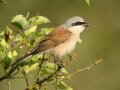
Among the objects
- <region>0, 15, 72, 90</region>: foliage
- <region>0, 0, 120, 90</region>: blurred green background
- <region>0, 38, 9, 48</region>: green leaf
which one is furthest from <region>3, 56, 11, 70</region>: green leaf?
<region>0, 0, 120, 90</region>: blurred green background

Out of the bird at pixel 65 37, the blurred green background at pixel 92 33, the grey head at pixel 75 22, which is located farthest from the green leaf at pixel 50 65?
the blurred green background at pixel 92 33

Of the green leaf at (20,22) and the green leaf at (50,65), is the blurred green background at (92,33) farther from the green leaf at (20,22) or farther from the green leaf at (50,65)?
the green leaf at (20,22)

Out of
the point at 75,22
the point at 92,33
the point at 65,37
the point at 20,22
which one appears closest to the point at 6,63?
the point at 20,22

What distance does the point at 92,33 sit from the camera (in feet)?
50.4

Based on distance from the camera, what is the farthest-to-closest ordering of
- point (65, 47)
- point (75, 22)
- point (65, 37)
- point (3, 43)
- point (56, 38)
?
point (65, 37) → point (65, 47) → point (75, 22) → point (56, 38) → point (3, 43)

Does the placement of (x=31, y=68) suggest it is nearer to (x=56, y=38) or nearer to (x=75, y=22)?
(x=56, y=38)

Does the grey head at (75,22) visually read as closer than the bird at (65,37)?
No

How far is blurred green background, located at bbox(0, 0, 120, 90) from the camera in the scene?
13781mm

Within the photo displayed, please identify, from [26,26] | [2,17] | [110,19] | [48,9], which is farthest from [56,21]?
[26,26]

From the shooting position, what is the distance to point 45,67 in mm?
4762

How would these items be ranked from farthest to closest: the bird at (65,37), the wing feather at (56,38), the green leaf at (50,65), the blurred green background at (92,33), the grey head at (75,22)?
1. the blurred green background at (92,33)
2. the grey head at (75,22)
3. the bird at (65,37)
4. the wing feather at (56,38)
5. the green leaf at (50,65)

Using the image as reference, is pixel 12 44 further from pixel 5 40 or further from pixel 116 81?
pixel 116 81

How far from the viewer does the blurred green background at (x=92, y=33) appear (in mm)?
13781

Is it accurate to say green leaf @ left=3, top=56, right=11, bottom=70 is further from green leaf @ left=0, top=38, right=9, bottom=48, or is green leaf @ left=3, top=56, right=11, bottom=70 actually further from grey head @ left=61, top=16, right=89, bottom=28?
grey head @ left=61, top=16, right=89, bottom=28
